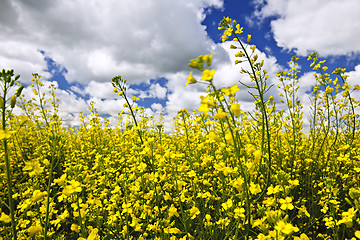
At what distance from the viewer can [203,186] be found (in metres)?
3.52

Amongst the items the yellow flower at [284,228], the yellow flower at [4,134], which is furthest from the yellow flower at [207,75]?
the yellow flower at [4,134]

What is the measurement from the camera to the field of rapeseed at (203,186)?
5.58 feet

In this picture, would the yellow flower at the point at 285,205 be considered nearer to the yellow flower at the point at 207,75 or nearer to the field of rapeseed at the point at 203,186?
the field of rapeseed at the point at 203,186

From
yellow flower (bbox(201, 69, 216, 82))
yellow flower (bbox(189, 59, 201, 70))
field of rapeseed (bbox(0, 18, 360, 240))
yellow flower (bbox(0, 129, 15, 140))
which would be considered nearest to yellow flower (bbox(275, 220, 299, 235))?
field of rapeseed (bbox(0, 18, 360, 240))

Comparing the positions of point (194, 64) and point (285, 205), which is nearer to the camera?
point (194, 64)

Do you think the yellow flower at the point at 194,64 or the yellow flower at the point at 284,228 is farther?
the yellow flower at the point at 194,64

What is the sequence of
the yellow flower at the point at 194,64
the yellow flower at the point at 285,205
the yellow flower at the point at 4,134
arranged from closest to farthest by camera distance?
the yellow flower at the point at 4,134
the yellow flower at the point at 194,64
the yellow flower at the point at 285,205

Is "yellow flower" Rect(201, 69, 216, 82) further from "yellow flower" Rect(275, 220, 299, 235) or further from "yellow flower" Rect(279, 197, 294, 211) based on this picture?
"yellow flower" Rect(279, 197, 294, 211)

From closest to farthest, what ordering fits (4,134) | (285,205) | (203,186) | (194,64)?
1. (4,134)
2. (194,64)
3. (285,205)
4. (203,186)

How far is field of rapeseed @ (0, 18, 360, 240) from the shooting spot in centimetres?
170

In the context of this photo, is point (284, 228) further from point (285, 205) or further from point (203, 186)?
point (203, 186)

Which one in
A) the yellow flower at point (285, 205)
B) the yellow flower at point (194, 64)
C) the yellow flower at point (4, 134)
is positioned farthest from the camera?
the yellow flower at point (285, 205)

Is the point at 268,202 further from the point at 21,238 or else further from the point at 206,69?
the point at 21,238

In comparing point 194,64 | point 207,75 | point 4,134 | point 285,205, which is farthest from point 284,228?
point 4,134
